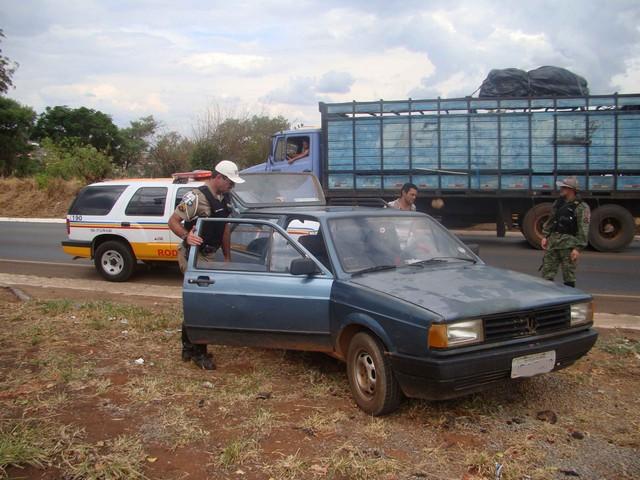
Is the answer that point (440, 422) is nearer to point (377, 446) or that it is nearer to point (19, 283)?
point (377, 446)

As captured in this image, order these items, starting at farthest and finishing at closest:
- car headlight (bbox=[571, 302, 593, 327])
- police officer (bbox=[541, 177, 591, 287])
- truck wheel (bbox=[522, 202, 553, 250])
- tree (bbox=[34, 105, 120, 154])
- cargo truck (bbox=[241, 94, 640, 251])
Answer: tree (bbox=[34, 105, 120, 154]), truck wheel (bbox=[522, 202, 553, 250]), cargo truck (bbox=[241, 94, 640, 251]), police officer (bbox=[541, 177, 591, 287]), car headlight (bbox=[571, 302, 593, 327])

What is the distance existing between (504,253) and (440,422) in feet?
34.2

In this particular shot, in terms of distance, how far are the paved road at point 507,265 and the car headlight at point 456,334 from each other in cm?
493

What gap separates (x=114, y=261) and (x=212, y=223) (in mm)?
5526

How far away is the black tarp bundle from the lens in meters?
14.6

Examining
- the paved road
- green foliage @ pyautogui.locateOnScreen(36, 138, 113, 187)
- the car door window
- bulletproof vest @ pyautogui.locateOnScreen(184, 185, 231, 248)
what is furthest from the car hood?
green foliage @ pyautogui.locateOnScreen(36, 138, 113, 187)

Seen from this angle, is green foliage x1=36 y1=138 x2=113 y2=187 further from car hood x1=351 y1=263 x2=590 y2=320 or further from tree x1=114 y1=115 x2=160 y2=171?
car hood x1=351 y1=263 x2=590 y2=320

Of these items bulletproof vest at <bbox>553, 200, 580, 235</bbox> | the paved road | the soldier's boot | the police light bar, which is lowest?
the soldier's boot

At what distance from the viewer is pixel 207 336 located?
16.6 feet

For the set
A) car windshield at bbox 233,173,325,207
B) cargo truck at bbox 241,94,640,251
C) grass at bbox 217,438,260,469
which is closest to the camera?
grass at bbox 217,438,260,469

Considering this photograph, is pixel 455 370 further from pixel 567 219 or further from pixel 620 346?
pixel 567 219

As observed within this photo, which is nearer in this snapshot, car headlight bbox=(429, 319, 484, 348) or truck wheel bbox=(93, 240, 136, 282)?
car headlight bbox=(429, 319, 484, 348)

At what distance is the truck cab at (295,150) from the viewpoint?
15.5 m

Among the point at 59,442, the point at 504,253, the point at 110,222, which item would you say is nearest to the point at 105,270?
the point at 110,222
